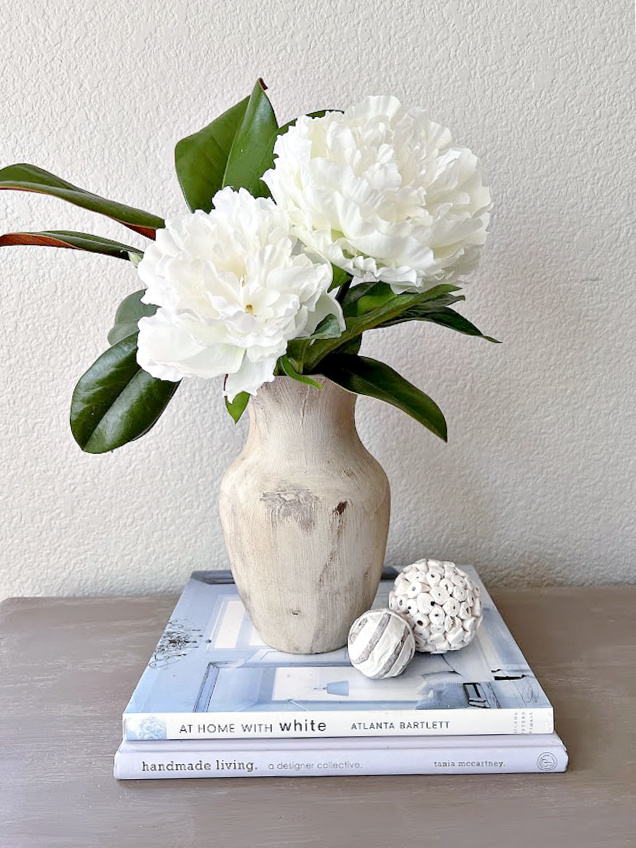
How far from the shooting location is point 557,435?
2.89 feet

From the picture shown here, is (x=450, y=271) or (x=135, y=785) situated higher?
(x=450, y=271)

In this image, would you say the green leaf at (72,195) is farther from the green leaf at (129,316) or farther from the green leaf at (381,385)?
the green leaf at (381,385)

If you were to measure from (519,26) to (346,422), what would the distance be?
1.50 ft

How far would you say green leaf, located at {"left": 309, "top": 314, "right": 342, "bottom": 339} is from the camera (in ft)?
1.69

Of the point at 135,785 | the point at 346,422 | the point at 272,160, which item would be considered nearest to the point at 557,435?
the point at 346,422

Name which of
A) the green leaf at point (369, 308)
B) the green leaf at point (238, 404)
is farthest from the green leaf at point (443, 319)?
the green leaf at point (238, 404)

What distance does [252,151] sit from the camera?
619 mm

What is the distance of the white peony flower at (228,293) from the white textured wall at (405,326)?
33cm

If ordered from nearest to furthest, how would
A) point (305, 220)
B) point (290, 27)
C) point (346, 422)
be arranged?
point (305, 220) → point (346, 422) → point (290, 27)

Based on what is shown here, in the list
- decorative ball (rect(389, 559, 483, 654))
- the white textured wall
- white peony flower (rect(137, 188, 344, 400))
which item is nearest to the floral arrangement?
white peony flower (rect(137, 188, 344, 400))

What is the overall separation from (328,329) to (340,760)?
0.28 metres

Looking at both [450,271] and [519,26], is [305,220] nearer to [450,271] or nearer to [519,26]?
[450,271]

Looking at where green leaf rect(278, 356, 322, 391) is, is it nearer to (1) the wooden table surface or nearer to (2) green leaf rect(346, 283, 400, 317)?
(2) green leaf rect(346, 283, 400, 317)

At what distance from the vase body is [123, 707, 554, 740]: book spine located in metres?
0.09
